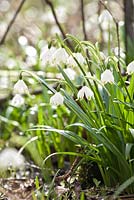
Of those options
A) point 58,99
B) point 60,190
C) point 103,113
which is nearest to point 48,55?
point 58,99

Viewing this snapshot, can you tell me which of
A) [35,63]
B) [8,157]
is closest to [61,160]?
[8,157]

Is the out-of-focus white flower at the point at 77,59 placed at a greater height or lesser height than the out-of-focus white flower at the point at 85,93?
greater

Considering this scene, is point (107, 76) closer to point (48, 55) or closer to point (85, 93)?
point (85, 93)

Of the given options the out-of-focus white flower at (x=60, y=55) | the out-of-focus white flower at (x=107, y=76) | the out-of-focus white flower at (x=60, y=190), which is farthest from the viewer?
the out-of-focus white flower at (x=60, y=190)

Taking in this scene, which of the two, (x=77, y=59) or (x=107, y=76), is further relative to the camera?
(x=77, y=59)

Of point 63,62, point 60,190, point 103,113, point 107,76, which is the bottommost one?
point 60,190

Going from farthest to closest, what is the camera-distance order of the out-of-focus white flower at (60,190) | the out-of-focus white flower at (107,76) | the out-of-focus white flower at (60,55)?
1. the out-of-focus white flower at (60,190)
2. the out-of-focus white flower at (60,55)
3. the out-of-focus white flower at (107,76)

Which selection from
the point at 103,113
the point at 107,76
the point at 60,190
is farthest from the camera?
the point at 60,190

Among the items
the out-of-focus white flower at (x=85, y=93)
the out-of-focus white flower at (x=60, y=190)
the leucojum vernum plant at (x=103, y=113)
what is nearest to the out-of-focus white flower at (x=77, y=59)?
the leucojum vernum plant at (x=103, y=113)

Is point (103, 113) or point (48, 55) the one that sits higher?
point (48, 55)

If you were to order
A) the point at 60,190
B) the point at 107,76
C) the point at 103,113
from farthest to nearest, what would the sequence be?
1. the point at 60,190
2. the point at 103,113
3. the point at 107,76

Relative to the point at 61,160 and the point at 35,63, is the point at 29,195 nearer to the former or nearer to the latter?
the point at 61,160

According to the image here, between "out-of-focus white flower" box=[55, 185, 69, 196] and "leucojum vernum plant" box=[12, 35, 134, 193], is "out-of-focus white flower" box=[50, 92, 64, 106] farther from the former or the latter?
"out-of-focus white flower" box=[55, 185, 69, 196]

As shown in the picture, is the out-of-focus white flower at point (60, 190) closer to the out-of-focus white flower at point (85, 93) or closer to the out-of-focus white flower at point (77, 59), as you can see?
the out-of-focus white flower at point (85, 93)
